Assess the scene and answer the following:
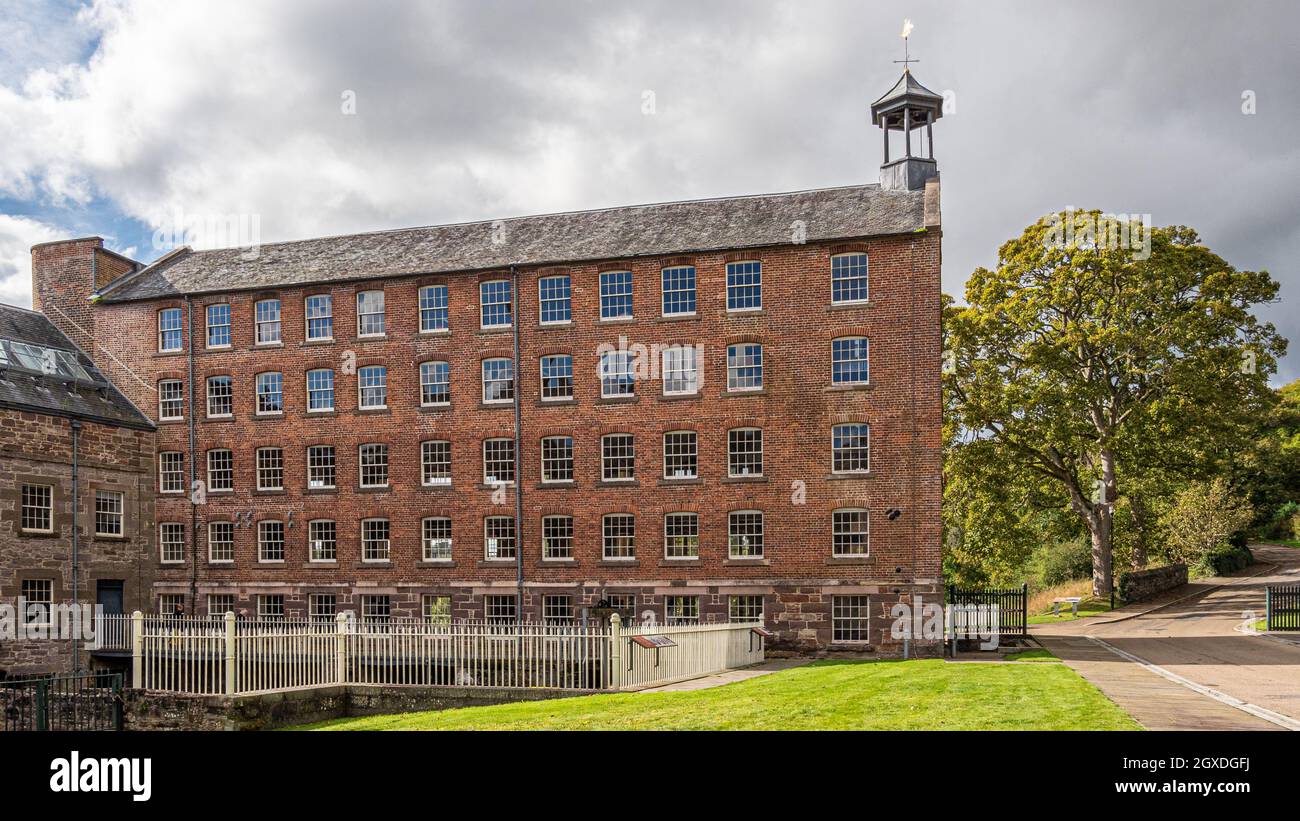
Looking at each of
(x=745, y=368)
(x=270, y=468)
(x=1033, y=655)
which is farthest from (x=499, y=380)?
(x=1033, y=655)

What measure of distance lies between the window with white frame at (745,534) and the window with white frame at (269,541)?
16.4 meters

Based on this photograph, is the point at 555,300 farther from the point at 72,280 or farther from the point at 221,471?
the point at 72,280

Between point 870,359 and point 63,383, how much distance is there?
27.7 meters

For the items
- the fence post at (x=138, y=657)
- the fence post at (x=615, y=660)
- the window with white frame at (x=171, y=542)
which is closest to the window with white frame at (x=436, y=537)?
the window with white frame at (x=171, y=542)

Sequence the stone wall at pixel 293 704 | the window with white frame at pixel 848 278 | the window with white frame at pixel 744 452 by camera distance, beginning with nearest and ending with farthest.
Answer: the stone wall at pixel 293 704 < the window with white frame at pixel 848 278 < the window with white frame at pixel 744 452

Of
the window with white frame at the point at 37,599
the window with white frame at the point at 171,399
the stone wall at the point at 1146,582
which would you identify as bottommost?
the stone wall at the point at 1146,582

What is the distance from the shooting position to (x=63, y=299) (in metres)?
41.9

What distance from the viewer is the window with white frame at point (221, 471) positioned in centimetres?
3972

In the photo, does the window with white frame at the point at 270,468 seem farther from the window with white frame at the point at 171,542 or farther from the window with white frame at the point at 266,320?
the window with white frame at the point at 266,320

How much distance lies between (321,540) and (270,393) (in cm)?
577

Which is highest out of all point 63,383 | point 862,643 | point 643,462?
point 63,383
